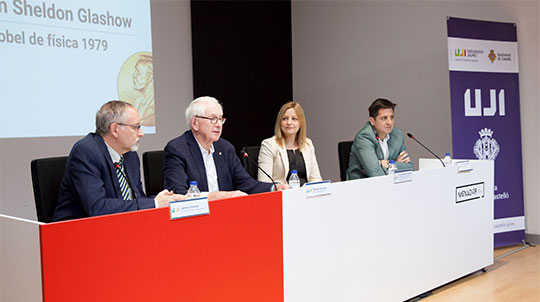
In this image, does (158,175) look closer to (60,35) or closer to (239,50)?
(60,35)

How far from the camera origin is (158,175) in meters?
3.16

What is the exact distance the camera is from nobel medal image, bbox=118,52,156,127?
14.5 feet

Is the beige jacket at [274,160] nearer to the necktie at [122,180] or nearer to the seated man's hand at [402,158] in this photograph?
the seated man's hand at [402,158]

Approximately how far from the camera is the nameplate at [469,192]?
3566 mm

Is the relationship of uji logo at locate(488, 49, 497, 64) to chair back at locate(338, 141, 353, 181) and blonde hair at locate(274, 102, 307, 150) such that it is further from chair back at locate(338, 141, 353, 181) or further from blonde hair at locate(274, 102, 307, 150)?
blonde hair at locate(274, 102, 307, 150)

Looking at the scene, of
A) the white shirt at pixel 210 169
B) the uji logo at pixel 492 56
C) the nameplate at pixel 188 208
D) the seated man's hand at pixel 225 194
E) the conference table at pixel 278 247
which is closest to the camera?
the conference table at pixel 278 247

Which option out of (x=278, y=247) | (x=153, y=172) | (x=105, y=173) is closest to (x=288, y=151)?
(x=153, y=172)

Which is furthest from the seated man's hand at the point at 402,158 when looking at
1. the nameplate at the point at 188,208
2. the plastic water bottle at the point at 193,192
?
the nameplate at the point at 188,208

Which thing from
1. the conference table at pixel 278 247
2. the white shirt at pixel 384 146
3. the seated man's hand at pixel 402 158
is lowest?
the conference table at pixel 278 247

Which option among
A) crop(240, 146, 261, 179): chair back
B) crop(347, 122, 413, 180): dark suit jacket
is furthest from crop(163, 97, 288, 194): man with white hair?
crop(347, 122, 413, 180): dark suit jacket

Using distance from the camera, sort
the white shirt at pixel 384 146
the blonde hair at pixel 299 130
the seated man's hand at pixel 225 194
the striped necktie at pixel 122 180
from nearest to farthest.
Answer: the striped necktie at pixel 122 180
the seated man's hand at pixel 225 194
the blonde hair at pixel 299 130
the white shirt at pixel 384 146

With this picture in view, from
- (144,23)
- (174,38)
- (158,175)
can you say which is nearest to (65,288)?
(158,175)

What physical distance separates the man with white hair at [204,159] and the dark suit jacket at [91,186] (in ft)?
1.75

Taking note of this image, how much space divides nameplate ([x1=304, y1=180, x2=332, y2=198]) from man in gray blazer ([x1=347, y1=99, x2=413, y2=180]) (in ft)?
3.87
